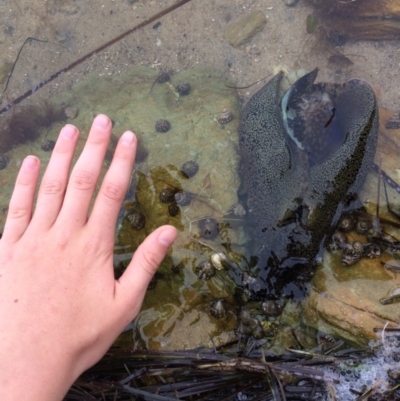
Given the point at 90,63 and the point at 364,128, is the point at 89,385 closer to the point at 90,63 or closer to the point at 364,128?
the point at 364,128

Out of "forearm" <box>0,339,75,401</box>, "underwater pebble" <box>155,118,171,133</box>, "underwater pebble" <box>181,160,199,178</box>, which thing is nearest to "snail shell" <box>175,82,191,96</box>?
"underwater pebble" <box>155,118,171,133</box>

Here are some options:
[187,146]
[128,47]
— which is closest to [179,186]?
[187,146]

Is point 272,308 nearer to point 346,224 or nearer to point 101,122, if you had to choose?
point 346,224

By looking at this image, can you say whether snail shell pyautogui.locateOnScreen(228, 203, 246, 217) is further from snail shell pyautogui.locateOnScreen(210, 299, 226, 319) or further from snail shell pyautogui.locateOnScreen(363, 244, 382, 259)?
snail shell pyautogui.locateOnScreen(363, 244, 382, 259)

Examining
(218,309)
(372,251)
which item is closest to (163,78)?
(218,309)

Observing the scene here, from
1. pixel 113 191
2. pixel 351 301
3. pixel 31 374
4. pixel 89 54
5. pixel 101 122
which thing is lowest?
pixel 351 301

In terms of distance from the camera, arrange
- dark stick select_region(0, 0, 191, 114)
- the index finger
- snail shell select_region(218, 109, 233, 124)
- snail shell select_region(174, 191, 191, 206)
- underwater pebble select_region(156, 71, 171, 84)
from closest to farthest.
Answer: the index finger < snail shell select_region(174, 191, 191, 206) < snail shell select_region(218, 109, 233, 124) < underwater pebble select_region(156, 71, 171, 84) < dark stick select_region(0, 0, 191, 114)
